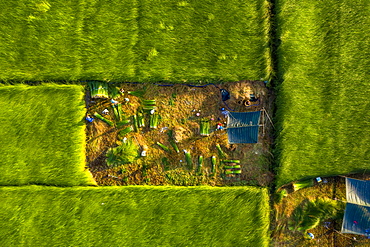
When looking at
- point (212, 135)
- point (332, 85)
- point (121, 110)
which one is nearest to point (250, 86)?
point (212, 135)

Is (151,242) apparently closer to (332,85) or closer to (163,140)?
(163,140)

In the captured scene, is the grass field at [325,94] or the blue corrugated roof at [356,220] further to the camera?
the grass field at [325,94]

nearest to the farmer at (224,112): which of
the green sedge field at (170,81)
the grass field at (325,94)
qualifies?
the green sedge field at (170,81)

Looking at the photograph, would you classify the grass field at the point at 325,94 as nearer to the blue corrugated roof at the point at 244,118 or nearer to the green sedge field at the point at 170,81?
the green sedge field at the point at 170,81

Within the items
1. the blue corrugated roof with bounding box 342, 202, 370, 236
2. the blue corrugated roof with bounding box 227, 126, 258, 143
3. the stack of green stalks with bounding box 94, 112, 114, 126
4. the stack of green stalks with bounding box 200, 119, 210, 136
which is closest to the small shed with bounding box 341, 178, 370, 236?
the blue corrugated roof with bounding box 342, 202, 370, 236

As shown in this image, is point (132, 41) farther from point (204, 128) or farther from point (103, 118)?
point (204, 128)
